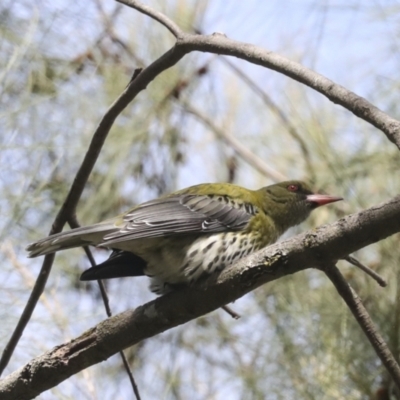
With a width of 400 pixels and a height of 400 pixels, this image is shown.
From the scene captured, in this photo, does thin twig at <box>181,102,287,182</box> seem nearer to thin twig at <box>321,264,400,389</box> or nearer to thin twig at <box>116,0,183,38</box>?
thin twig at <box>116,0,183,38</box>

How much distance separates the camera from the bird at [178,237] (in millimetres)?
2107

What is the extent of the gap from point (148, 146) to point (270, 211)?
755 mm

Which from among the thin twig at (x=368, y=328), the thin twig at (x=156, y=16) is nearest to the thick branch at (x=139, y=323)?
the thin twig at (x=368, y=328)

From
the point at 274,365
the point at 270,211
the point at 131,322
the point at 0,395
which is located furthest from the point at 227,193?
the point at 0,395

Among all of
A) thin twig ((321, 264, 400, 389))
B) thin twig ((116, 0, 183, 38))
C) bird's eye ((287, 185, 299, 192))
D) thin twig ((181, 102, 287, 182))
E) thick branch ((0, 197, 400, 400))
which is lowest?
thin twig ((321, 264, 400, 389))

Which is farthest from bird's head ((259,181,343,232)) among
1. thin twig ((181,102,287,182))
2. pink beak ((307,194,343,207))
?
thin twig ((181,102,287,182))

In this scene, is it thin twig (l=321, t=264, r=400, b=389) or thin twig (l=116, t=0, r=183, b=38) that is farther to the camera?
thin twig (l=116, t=0, r=183, b=38)

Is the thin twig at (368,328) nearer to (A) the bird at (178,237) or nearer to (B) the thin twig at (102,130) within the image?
(A) the bird at (178,237)

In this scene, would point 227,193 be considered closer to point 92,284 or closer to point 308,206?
point 308,206

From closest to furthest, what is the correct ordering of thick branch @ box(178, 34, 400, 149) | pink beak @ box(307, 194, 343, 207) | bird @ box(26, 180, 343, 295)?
thick branch @ box(178, 34, 400, 149) → bird @ box(26, 180, 343, 295) → pink beak @ box(307, 194, 343, 207)

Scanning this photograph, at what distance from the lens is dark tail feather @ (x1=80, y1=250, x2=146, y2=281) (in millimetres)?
2180

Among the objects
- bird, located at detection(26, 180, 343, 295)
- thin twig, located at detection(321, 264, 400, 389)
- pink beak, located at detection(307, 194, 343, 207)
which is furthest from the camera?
pink beak, located at detection(307, 194, 343, 207)

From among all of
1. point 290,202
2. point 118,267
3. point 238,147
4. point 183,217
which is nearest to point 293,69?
point 183,217

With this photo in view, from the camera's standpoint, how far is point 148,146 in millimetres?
3207
